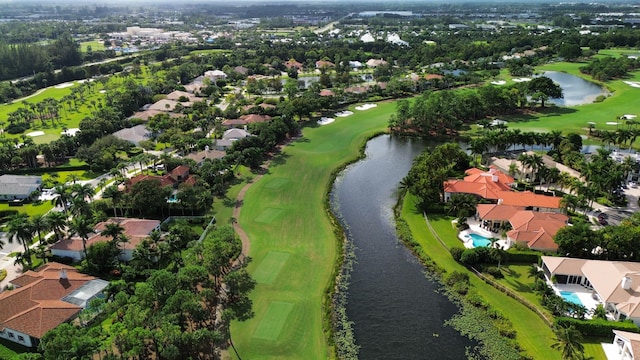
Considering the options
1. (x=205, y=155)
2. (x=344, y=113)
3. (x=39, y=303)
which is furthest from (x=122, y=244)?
(x=344, y=113)

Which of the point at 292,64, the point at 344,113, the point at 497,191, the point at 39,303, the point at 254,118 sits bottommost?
the point at 39,303

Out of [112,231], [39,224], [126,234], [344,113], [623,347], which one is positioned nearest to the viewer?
[623,347]

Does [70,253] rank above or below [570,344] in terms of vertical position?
below

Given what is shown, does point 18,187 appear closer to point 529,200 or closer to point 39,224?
point 39,224

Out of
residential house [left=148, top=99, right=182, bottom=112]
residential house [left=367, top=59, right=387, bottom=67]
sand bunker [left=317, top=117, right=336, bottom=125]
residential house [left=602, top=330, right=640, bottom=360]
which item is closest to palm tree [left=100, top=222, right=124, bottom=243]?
residential house [left=602, top=330, right=640, bottom=360]

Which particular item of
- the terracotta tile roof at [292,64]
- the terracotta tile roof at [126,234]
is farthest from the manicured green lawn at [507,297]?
the terracotta tile roof at [292,64]

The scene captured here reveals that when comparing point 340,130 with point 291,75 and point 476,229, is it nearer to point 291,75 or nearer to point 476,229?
point 476,229
